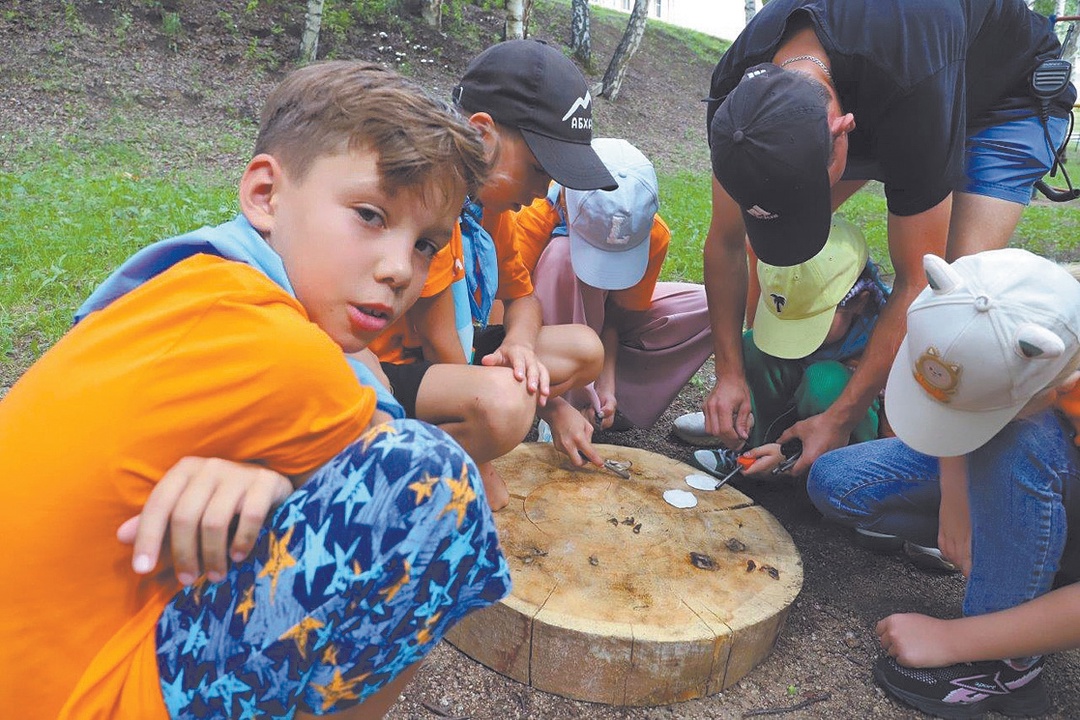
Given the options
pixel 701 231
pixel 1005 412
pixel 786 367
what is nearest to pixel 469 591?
pixel 1005 412

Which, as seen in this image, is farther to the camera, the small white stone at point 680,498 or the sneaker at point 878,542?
the sneaker at point 878,542

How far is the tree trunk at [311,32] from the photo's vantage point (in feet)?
30.0

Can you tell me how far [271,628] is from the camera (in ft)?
3.17

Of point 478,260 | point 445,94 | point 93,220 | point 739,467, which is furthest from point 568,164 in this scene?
point 445,94

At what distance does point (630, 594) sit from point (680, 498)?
44 centimetres

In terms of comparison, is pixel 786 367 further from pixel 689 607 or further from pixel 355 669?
pixel 355 669

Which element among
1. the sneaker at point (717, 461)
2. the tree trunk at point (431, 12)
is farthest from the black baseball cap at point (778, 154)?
the tree trunk at point (431, 12)

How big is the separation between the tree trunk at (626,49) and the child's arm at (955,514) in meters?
11.1

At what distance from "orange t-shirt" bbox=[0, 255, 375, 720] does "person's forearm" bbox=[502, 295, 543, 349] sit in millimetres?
1227

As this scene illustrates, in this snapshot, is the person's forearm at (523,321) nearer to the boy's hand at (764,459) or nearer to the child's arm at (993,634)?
the boy's hand at (764,459)

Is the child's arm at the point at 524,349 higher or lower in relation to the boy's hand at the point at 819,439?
higher

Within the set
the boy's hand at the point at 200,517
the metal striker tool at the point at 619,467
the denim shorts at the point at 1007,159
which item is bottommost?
the metal striker tool at the point at 619,467

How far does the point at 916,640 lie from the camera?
5.70 ft

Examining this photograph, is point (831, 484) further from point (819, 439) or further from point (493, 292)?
point (493, 292)
